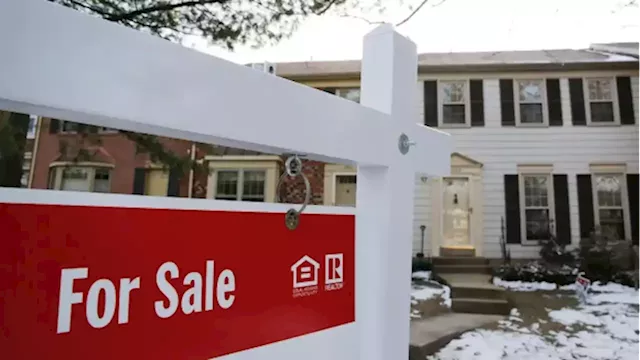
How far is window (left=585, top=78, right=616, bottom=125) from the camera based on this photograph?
917 cm

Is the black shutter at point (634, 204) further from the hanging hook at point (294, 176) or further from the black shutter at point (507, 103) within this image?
the hanging hook at point (294, 176)

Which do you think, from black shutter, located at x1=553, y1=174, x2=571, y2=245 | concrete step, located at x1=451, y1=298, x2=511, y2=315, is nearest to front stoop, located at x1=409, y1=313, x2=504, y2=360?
concrete step, located at x1=451, y1=298, x2=511, y2=315

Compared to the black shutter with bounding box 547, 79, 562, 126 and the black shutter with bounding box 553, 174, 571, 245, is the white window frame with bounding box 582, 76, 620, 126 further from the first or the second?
the black shutter with bounding box 553, 174, 571, 245

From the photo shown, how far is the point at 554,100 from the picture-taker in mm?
9320

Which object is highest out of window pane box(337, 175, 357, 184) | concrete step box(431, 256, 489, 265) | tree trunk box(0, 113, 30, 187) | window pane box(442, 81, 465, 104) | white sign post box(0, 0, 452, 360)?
window pane box(442, 81, 465, 104)

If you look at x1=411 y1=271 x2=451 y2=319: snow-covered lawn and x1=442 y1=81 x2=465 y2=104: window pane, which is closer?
x1=411 y1=271 x2=451 y2=319: snow-covered lawn

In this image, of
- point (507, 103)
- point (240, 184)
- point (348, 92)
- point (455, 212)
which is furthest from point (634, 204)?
point (240, 184)

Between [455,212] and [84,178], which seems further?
[84,178]

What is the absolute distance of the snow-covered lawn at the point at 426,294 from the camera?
18.4 ft

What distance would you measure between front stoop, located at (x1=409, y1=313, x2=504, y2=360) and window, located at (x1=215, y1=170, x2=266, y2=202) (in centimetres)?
642

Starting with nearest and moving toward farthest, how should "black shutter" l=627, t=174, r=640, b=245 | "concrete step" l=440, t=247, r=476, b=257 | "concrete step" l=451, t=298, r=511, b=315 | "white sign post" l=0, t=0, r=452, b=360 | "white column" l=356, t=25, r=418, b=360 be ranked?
"white sign post" l=0, t=0, r=452, b=360
"white column" l=356, t=25, r=418, b=360
"concrete step" l=451, t=298, r=511, b=315
"black shutter" l=627, t=174, r=640, b=245
"concrete step" l=440, t=247, r=476, b=257

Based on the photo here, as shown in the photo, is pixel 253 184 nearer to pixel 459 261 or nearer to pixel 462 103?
pixel 459 261

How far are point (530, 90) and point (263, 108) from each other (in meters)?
10.4

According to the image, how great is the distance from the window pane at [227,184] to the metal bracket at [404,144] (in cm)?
986
